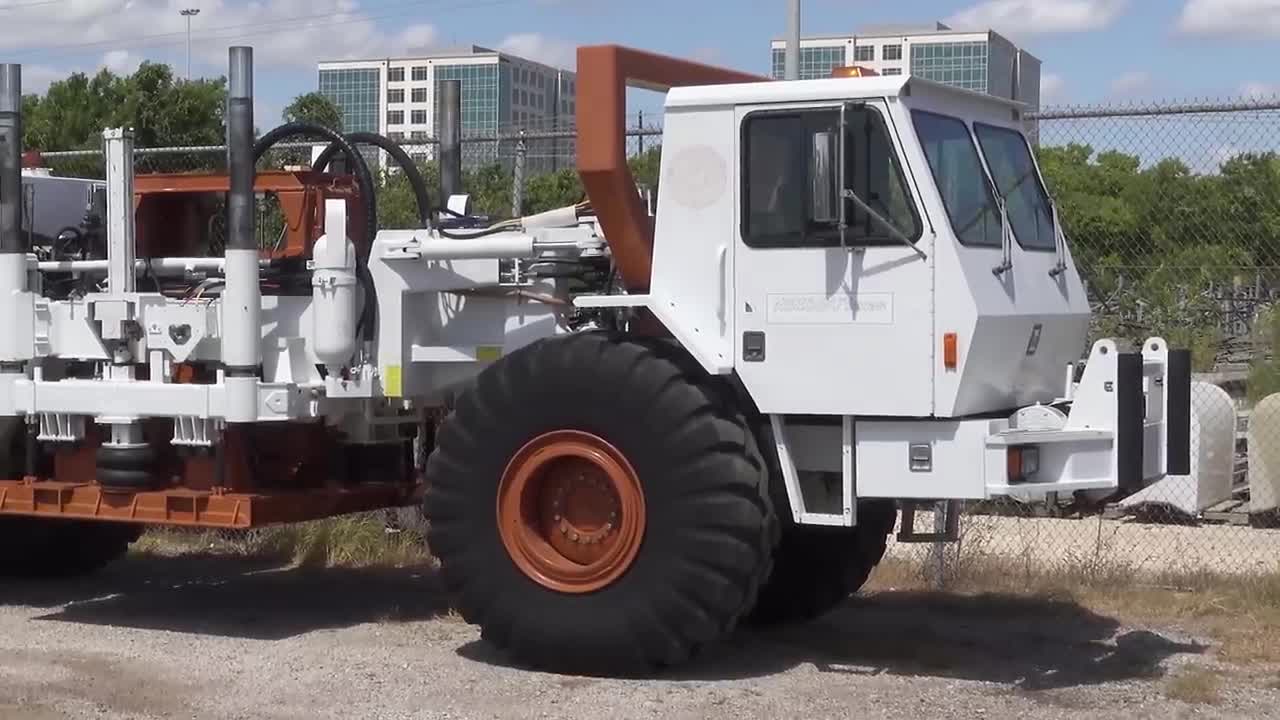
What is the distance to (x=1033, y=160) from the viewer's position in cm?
886

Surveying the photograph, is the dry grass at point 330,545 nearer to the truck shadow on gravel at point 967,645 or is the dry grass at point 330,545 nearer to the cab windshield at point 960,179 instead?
the truck shadow on gravel at point 967,645

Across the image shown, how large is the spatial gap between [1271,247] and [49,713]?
8760 mm

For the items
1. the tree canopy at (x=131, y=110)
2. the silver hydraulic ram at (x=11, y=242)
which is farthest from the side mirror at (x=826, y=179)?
the tree canopy at (x=131, y=110)

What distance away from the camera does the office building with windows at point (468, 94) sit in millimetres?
13680

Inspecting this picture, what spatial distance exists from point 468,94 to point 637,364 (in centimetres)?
2703

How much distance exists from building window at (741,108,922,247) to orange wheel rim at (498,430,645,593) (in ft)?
3.95

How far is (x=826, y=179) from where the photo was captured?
24.8 feet

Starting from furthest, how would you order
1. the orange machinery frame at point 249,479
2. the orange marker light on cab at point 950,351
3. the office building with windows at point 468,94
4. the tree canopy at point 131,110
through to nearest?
the tree canopy at point 131,110 → the office building with windows at point 468,94 → the orange machinery frame at point 249,479 → the orange marker light on cab at point 950,351

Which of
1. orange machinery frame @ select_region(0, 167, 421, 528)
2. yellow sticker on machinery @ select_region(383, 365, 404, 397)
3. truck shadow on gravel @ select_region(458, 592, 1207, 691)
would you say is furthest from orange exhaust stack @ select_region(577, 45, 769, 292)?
truck shadow on gravel @ select_region(458, 592, 1207, 691)

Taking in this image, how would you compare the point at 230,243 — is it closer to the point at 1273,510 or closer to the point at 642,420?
the point at 642,420

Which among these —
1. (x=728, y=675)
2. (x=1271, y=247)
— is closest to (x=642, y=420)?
(x=728, y=675)

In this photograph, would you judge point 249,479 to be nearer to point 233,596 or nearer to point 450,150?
point 233,596

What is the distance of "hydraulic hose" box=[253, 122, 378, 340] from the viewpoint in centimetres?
898

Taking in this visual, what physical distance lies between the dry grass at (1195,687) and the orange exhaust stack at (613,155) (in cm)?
296
